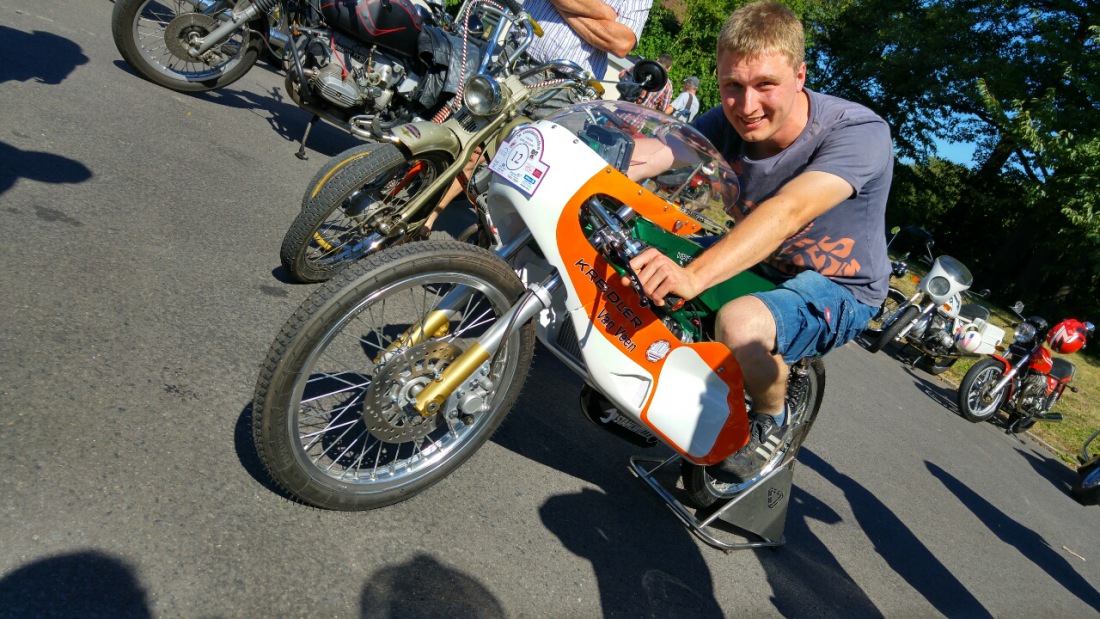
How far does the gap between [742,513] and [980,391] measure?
7005 millimetres

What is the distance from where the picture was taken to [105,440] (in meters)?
2.29

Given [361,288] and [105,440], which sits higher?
Result: [361,288]

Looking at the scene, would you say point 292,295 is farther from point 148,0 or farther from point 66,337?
point 148,0

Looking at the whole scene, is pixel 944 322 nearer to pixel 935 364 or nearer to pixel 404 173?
pixel 935 364

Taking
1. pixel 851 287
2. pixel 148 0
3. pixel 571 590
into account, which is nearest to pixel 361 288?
pixel 571 590

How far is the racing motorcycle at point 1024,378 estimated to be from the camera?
8891 mm

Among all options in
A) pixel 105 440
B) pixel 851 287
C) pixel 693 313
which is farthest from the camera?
pixel 851 287

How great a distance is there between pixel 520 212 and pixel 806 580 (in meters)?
2.26

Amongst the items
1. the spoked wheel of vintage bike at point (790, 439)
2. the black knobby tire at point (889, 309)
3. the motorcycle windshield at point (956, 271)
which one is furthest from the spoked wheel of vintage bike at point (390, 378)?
the motorcycle windshield at point (956, 271)

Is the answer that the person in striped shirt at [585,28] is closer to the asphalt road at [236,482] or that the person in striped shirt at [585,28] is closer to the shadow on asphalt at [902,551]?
the asphalt road at [236,482]

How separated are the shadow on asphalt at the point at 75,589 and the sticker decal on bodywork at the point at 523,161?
1548 millimetres

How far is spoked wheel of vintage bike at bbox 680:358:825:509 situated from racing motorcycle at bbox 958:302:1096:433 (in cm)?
628

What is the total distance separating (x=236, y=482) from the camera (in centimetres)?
235

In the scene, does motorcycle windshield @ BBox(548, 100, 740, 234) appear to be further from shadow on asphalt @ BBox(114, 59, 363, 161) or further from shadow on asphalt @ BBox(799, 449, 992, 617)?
shadow on asphalt @ BBox(114, 59, 363, 161)
